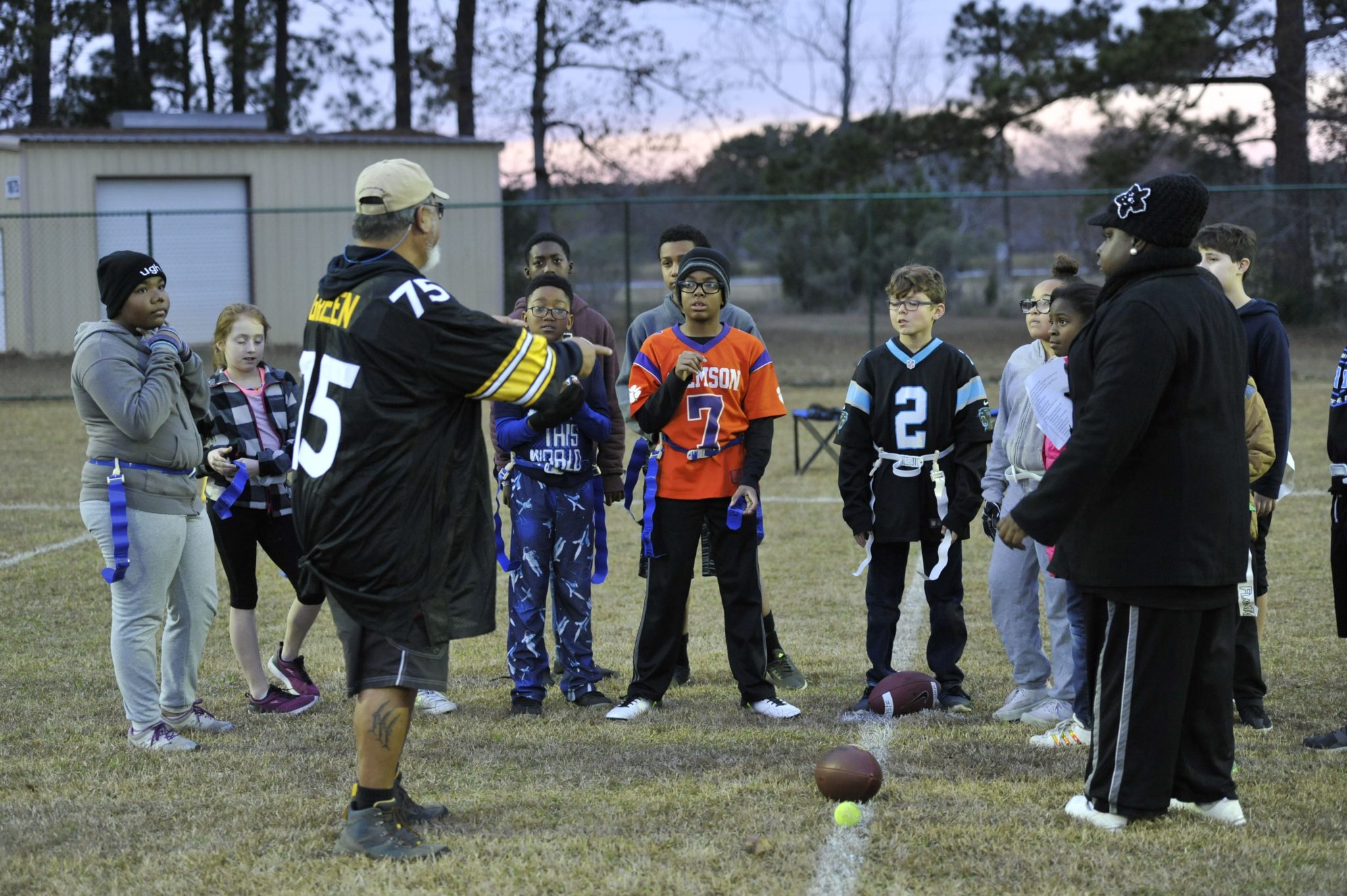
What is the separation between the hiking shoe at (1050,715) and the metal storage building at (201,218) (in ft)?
60.8

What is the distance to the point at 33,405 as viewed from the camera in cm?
1817

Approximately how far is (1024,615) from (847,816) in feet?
5.49

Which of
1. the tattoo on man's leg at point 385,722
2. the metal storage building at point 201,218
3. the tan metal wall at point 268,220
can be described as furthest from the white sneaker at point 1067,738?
the tan metal wall at point 268,220

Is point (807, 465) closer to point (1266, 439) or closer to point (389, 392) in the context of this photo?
point (1266, 439)

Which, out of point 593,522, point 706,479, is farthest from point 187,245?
point 706,479

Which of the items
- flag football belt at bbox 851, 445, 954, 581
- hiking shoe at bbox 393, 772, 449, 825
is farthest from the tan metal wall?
hiking shoe at bbox 393, 772, 449, 825

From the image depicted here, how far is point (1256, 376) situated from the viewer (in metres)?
5.34

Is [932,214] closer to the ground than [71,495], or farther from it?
farther from it

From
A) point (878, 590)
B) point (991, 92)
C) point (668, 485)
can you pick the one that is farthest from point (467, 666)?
point (991, 92)

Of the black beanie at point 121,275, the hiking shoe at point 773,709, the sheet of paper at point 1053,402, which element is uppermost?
the black beanie at point 121,275

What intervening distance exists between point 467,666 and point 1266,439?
377 centimetres

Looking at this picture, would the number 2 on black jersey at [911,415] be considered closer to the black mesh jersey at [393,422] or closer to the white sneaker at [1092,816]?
the white sneaker at [1092,816]

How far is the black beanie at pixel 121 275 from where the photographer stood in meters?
4.98

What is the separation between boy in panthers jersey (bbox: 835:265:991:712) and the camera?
18.6ft
